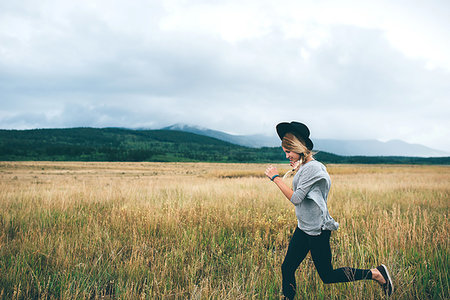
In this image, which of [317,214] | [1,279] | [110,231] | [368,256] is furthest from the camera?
[110,231]

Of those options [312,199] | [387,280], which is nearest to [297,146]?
[312,199]

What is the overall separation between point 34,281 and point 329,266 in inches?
146

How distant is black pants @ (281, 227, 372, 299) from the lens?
7.94ft

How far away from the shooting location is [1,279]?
116 inches

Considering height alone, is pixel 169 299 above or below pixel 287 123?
below

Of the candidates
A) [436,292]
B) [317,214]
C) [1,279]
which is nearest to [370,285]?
[436,292]

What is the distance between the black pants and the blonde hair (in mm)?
753

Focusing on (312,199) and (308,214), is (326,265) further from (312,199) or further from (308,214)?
(312,199)

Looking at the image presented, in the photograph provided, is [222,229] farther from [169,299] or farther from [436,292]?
[436,292]

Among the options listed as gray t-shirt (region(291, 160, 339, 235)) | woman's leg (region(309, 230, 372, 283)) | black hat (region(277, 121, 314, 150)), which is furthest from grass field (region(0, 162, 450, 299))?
black hat (region(277, 121, 314, 150))

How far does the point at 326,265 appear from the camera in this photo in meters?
2.46

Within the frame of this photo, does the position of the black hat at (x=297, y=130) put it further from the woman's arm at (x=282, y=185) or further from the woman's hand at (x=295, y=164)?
the woman's arm at (x=282, y=185)

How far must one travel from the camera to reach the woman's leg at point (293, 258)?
245 centimetres

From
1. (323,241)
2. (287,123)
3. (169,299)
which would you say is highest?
(287,123)
